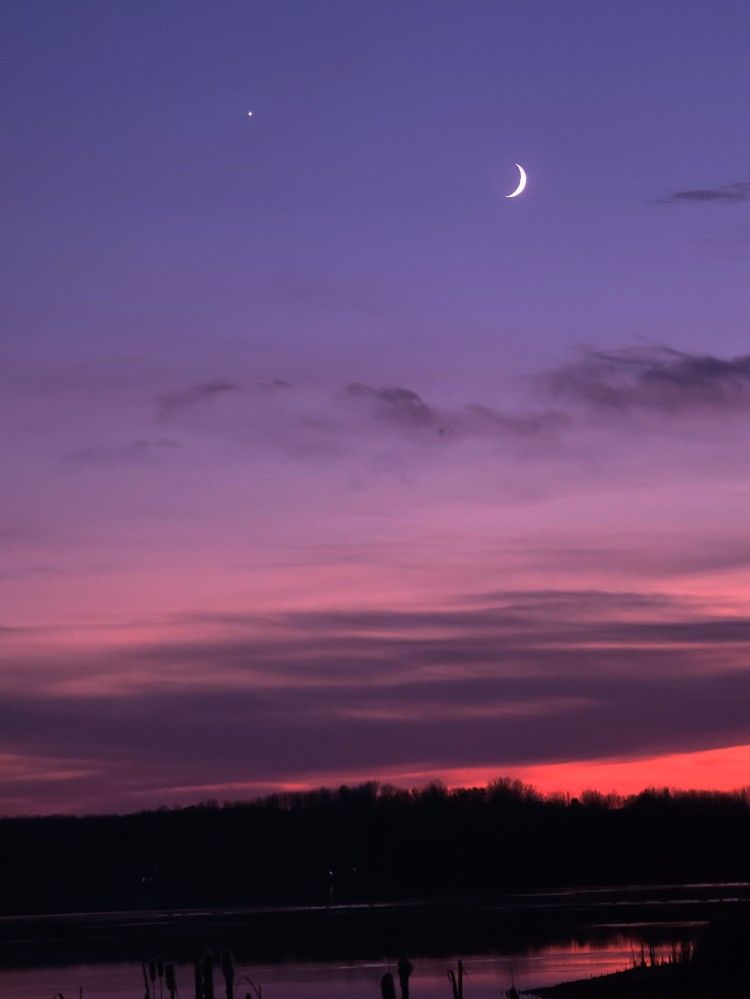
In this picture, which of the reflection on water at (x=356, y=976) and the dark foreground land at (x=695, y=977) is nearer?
the dark foreground land at (x=695, y=977)

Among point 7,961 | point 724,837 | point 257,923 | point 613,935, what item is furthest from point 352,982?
point 724,837

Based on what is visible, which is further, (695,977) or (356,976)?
(356,976)

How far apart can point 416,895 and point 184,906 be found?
27.6m

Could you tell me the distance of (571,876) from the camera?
191m

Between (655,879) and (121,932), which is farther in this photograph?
A: (655,879)

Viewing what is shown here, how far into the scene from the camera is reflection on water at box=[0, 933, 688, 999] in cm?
5922

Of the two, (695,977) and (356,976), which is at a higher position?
(695,977)

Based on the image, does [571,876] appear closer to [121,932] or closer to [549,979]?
[121,932]

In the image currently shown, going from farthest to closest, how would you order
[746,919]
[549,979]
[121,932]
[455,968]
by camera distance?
[121,932] < [455,968] < [549,979] < [746,919]

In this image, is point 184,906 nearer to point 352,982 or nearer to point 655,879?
point 655,879

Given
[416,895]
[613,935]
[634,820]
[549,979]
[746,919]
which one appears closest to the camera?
[746,919]

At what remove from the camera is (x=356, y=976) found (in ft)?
217

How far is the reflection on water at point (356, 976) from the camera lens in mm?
59219

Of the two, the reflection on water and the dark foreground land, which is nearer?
the dark foreground land
